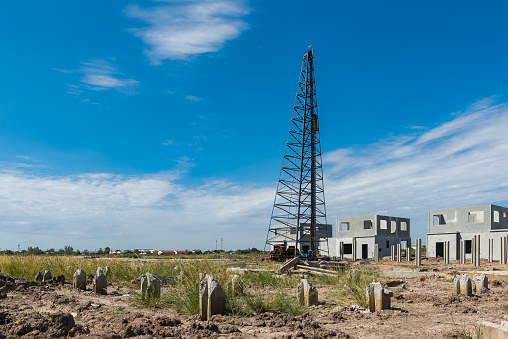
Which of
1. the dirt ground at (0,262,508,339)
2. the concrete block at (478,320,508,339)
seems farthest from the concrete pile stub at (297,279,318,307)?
the concrete block at (478,320,508,339)

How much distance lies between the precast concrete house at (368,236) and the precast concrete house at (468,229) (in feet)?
15.0

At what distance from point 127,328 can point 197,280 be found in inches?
118

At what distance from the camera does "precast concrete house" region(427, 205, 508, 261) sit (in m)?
33.2

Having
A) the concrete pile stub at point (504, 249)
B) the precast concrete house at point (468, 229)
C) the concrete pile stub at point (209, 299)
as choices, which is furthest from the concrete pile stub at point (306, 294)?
the precast concrete house at point (468, 229)

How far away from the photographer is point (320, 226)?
33219 millimetres

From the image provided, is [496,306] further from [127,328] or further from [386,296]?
[127,328]

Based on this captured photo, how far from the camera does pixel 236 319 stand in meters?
6.67

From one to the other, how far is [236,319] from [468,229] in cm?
3519

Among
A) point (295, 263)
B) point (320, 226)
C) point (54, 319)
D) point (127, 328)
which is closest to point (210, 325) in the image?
point (127, 328)

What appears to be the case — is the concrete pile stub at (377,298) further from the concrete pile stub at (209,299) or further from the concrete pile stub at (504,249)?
the concrete pile stub at (504,249)

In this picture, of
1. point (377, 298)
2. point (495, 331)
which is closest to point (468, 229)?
point (377, 298)

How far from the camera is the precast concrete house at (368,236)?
41.2 metres

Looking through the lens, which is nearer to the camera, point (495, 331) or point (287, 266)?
point (495, 331)

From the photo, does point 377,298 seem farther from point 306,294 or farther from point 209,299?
point 209,299
